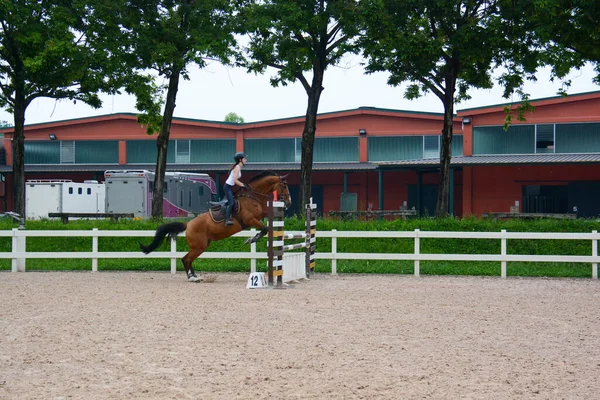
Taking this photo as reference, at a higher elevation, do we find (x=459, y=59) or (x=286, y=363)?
(x=459, y=59)

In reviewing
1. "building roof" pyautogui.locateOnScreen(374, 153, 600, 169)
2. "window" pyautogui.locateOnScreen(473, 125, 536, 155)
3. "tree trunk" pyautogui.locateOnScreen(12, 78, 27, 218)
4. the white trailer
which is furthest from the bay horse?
"window" pyautogui.locateOnScreen(473, 125, 536, 155)

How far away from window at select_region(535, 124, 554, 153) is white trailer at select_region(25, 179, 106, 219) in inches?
828

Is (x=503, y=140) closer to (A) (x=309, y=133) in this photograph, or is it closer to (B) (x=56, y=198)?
(A) (x=309, y=133)

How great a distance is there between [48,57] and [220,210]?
13484 mm

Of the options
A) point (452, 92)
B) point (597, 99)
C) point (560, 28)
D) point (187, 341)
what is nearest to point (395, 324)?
point (187, 341)

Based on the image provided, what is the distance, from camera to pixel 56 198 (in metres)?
37.4

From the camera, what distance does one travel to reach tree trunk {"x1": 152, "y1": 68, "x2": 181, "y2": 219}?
2919 cm

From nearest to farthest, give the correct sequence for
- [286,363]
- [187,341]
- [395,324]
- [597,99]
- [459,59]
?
[286,363]
[187,341]
[395,324]
[459,59]
[597,99]

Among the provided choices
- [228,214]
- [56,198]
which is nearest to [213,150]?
[56,198]

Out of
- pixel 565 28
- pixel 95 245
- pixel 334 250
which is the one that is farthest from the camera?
pixel 565 28

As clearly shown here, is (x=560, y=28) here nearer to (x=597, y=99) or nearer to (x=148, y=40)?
(x=148, y=40)

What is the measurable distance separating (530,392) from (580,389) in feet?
1.53

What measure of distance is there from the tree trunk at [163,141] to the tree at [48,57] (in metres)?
1.91

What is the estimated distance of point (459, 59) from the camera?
1059 inches
